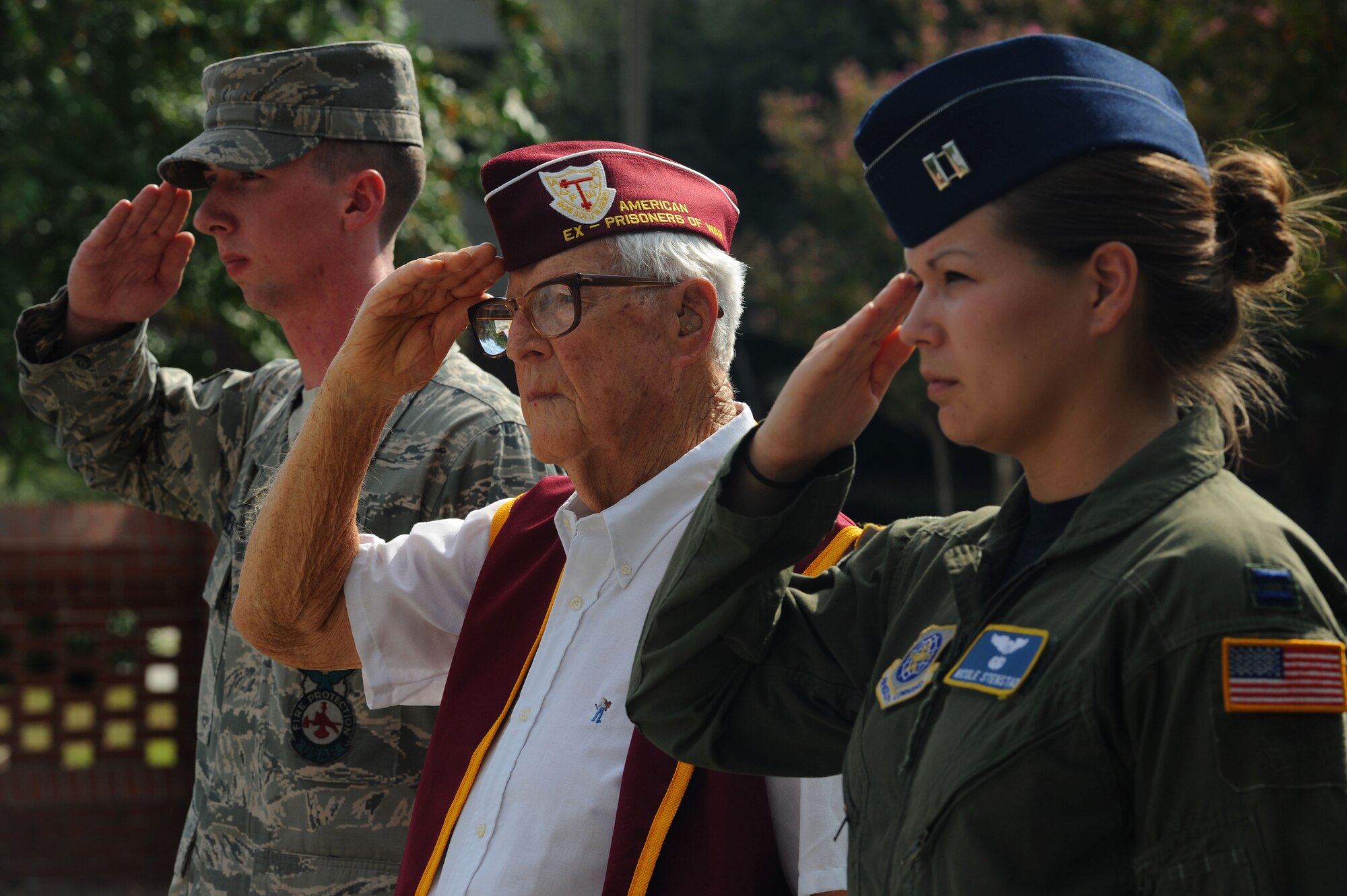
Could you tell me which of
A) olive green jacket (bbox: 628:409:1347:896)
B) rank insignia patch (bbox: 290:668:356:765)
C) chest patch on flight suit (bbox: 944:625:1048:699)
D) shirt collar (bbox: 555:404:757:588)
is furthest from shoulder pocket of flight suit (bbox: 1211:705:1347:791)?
rank insignia patch (bbox: 290:668:356:765)

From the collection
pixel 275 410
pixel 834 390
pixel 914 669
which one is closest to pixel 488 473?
pixel 275 410

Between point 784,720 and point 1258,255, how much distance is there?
794 mm

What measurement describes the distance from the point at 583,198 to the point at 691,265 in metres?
0.21

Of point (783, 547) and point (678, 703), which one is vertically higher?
point (783, 547)

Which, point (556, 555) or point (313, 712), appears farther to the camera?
point (313, 712)

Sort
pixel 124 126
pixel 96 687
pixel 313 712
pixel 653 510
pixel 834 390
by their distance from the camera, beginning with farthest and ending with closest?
pixel 96 687 → pixel 124 126 → pixel 313 712 → pixel 653 510 → pixel 834 390

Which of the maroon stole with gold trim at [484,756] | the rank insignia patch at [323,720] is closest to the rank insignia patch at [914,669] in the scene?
the maroon stole with gold trim at [484,756]

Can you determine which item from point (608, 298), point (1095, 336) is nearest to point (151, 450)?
point (608, 298)

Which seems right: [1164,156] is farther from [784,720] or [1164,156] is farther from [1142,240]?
[784,720]

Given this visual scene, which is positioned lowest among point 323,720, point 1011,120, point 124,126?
point 323,720

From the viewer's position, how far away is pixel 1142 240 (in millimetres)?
1507

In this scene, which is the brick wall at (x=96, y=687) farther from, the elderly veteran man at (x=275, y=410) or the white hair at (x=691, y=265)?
the white hair at (x=691, y=265)

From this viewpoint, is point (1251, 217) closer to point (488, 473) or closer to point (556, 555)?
point (556, 555)

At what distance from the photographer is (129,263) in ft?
11.6
